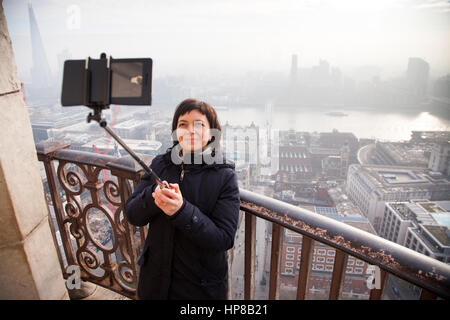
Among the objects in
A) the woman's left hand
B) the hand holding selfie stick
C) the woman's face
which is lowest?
the woman's left hand

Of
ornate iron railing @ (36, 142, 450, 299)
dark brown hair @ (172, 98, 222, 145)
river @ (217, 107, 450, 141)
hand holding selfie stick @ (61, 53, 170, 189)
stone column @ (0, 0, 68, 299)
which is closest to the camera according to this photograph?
hand holding selfie stick @ (61, 53, 170, 189)

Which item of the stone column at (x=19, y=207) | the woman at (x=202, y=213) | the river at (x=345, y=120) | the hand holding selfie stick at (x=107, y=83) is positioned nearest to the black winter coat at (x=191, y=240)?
the woman at (x=202, y=213)

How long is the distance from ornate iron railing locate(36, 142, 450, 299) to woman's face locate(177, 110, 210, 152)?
0.31 meters

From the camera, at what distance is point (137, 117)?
33.4ft

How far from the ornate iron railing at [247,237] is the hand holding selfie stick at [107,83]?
712mm

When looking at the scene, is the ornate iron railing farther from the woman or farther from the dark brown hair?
the dark brown hair

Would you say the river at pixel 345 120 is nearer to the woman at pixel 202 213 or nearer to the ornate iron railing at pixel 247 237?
the ornate iron railing at pixel 247 237

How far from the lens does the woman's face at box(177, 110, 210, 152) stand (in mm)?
1229

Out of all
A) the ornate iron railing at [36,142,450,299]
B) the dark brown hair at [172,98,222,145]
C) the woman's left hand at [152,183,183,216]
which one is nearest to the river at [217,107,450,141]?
the ornate iron railing at [36,142,450,299]

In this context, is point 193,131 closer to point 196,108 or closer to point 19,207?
point 196,108

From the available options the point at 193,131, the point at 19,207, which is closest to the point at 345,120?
the point at 193,131

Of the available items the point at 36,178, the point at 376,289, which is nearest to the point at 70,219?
the point at 36,178

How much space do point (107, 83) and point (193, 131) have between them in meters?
0.60

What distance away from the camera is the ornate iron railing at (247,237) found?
79 centimetres
